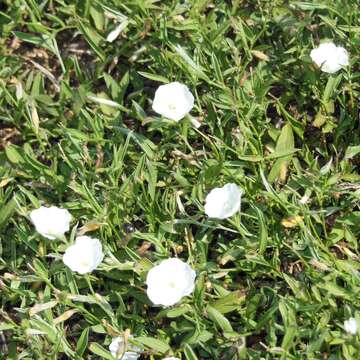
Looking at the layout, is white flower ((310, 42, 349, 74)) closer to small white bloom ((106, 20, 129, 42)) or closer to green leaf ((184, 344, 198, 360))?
small white bloom ((106, 20, 129, 42))

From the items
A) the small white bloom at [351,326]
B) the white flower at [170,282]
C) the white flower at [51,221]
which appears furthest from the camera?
the white flower at [51,221]

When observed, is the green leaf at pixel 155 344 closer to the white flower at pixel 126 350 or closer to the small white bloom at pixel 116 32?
the white flower at pixel 126 350

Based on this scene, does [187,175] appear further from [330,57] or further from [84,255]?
[330,57]

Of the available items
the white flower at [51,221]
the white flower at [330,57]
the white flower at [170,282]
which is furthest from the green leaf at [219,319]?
the white flower at [330,57]

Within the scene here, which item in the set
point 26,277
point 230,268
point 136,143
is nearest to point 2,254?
point 26,277

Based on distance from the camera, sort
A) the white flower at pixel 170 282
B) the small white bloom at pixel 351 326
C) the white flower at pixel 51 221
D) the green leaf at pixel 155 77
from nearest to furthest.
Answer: the small white bloom at pixel 351 326
the white flower at pixel 170 282
the white flower at pixel 51 221
the green leaf at pixel 155 77

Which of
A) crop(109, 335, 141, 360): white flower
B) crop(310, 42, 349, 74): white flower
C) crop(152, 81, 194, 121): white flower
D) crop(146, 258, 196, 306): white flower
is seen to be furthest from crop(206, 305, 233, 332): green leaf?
crop(310, 42, 349, 74): white flower
